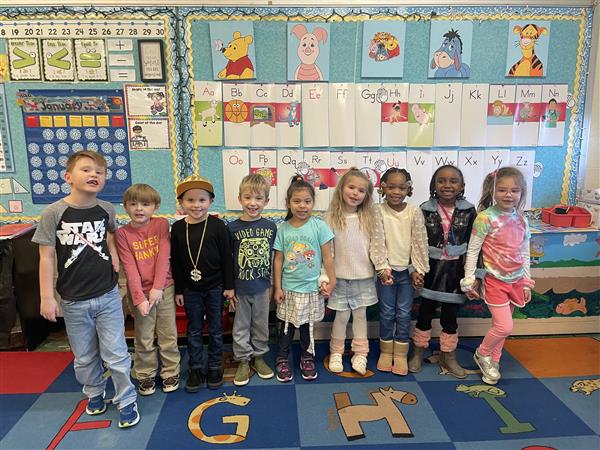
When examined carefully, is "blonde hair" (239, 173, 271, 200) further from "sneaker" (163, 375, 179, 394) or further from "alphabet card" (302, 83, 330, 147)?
"sneaker" (163, 375, 179, 394)

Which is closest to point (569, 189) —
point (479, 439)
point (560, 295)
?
point (560, 295)

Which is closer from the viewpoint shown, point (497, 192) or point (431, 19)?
point (497, 192)

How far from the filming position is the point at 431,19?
276 centimetres

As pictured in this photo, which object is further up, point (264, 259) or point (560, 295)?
point (264, 259)

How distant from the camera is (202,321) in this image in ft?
7.35

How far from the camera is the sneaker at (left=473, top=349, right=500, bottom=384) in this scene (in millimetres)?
2293

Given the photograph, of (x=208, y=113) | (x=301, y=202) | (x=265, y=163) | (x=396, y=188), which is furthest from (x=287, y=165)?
(x=396, y=188)

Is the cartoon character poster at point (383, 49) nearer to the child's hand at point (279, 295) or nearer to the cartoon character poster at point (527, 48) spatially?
the cartoon character poster at point (527, 48)

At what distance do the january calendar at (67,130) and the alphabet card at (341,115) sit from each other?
1.46 m

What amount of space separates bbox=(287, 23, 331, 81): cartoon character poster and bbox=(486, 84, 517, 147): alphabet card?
3.92ft

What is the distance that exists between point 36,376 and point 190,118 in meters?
1.88

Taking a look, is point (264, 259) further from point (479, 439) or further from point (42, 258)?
point (479, 439)

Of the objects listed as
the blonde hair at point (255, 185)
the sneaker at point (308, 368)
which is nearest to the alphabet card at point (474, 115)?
the blonde hair at point (255, 185)

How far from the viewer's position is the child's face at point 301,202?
2225 mm
